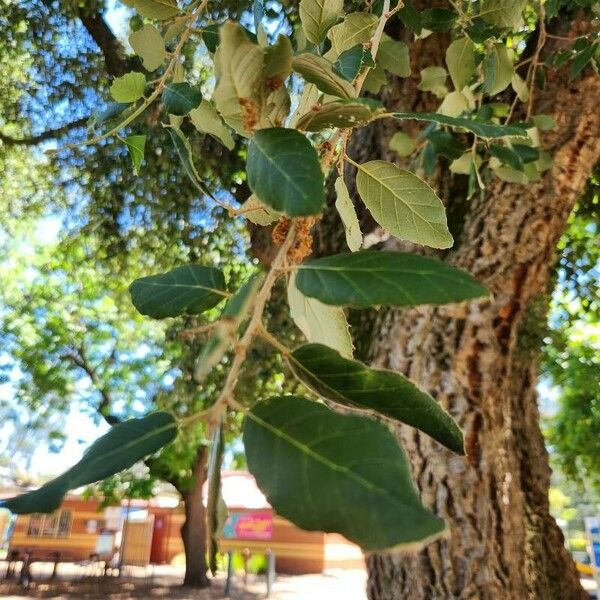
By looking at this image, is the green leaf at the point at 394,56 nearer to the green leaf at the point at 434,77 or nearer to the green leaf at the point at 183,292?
the green leaf at the point at 434,77

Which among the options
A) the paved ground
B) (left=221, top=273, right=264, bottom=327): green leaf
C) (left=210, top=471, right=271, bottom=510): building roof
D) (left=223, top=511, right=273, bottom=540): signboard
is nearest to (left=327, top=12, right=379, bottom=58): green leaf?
(left=221, top=273, right=264, bottom=327): green leaf

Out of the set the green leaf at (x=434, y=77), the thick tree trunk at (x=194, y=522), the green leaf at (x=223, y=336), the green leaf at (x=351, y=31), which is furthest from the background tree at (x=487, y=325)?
the thick tree trunk at (x=194, y=522)

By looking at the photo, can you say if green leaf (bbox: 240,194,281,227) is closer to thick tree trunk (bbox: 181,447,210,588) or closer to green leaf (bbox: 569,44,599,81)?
green leaf (bbox: 569,44,599,81)

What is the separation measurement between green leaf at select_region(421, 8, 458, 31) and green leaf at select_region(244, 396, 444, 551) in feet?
2.99

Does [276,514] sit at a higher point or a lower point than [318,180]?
lower

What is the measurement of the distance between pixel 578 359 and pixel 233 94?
18.8 ft

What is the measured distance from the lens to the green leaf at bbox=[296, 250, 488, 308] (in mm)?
280

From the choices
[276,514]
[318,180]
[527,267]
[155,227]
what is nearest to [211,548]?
[276,514]

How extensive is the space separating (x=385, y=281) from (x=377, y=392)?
55 mm

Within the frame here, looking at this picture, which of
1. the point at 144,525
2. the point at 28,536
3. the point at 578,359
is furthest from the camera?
the point at 28,536

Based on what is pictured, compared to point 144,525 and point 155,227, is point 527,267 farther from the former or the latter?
point 144,525

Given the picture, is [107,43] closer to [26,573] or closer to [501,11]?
[501,11]

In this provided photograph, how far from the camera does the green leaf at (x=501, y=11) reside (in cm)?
93

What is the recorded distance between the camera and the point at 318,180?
0.99 feet
